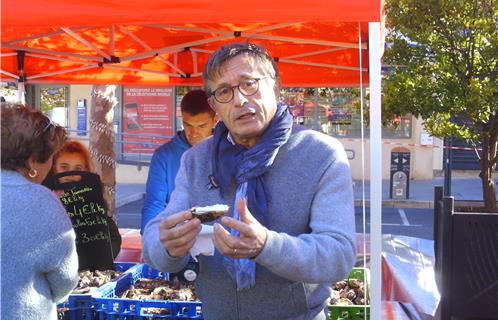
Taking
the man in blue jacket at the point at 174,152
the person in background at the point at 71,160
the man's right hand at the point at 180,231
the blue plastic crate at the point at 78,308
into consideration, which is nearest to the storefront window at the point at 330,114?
the person in background at the point at 71,160

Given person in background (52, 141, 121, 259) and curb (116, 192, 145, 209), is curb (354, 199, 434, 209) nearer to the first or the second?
curb (116, 192, 145, 209)

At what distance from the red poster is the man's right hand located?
14623mm

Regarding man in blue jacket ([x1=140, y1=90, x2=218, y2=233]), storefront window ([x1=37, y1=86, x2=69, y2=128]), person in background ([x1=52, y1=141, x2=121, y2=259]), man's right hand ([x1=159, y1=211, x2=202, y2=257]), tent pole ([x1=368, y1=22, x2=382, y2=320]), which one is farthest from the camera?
storefront window ([x1=37, y1=86, x2=69, y2=128])

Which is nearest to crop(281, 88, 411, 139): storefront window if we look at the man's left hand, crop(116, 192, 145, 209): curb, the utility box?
the utility box

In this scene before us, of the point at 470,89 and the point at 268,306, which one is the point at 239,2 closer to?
the point at 268,306

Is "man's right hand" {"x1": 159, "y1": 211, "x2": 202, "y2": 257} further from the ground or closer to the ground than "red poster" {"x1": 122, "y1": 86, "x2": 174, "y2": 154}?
closer to the ground

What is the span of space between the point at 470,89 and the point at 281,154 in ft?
17.3

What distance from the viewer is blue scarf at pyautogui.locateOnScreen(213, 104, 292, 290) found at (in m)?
1.78

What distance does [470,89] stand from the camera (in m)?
6.53

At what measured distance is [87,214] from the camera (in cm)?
321

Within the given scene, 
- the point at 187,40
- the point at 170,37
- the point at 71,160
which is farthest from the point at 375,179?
the point at 170,37

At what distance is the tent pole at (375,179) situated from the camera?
7.53 feet

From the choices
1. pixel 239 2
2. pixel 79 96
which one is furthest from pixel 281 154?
pixel 79 96

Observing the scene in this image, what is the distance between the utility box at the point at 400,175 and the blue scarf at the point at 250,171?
1135 cm
